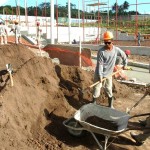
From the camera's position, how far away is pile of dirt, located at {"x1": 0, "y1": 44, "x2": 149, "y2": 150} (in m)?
5.63

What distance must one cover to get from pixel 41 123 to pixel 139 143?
194cm

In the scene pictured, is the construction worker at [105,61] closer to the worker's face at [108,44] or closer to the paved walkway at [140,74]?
the worker's face at [108,44]

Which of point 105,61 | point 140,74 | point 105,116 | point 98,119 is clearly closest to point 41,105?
point 98,119

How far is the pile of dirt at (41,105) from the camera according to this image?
18.5ft

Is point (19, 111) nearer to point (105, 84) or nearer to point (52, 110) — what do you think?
point (52, 110)

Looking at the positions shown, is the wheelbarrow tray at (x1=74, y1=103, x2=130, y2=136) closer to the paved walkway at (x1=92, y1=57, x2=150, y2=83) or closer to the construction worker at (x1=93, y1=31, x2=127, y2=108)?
the construction worker at (x1=93, y1=31, x2=127, y2=108)

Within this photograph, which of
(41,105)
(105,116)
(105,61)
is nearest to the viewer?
(105,116)

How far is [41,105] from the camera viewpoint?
689cm

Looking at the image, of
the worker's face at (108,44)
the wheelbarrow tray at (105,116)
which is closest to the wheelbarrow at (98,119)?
the wheelbarrow tray at (105,116)

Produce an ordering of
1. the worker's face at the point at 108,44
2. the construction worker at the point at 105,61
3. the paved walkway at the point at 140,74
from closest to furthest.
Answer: the worker's face at the point at 108,44, the construction worker at the point at 105,61, the paved walkway at the point at 140,74

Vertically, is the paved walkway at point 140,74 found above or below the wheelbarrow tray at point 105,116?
below

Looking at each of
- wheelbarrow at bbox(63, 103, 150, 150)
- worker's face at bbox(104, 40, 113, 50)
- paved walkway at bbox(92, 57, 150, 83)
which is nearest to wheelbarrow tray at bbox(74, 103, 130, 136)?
wheelbarrow at bbox(63, 103, 150, 150)

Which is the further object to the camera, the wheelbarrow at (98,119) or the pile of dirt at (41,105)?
the wheelbarrow at (98,119)

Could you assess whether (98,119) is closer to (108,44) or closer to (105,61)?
(105,61)
